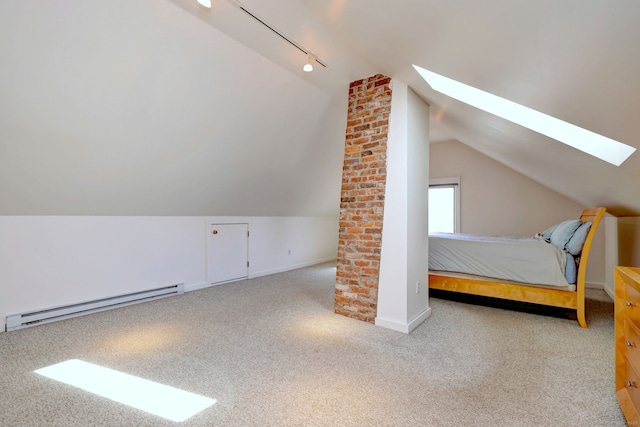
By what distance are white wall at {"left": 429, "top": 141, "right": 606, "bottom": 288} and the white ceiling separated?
1904 mm

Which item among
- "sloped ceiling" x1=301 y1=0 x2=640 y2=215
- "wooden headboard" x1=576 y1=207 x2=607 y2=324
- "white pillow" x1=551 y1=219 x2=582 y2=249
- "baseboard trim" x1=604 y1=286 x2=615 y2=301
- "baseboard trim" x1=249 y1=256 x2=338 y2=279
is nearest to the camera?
"sloped ceiling" x1=301 y1=0 x2=640 y2=215

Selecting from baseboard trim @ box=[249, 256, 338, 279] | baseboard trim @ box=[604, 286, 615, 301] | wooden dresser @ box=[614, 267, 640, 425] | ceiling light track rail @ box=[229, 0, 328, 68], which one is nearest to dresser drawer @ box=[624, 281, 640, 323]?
wooden dresser @ box=[614, 267, 640, 425]

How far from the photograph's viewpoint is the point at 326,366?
1.99 m

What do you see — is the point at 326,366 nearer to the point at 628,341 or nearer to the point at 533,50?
the point at 628,341

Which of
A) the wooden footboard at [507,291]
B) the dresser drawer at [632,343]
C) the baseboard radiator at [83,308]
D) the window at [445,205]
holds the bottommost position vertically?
the baseboard radiator at [83,308]

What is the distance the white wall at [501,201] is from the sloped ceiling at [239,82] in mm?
1000

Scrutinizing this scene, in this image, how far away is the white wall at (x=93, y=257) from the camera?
8.61ft

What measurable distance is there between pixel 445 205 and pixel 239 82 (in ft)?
14.5

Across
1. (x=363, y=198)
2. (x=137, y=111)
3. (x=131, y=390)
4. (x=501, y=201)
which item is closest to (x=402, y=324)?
(x=363, y=198)

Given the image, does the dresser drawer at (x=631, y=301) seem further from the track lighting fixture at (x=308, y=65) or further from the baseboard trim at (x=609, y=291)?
the baseboard trim at (x=609, y=291)

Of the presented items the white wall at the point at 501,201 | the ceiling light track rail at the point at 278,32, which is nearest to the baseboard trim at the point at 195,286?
the ceiling light track rail at the point at 278,32

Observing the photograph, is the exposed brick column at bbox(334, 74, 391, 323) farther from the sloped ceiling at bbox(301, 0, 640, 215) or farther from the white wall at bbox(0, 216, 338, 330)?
the white wall at bbox(0, 216, 338, 330)

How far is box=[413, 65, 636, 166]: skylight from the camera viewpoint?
1.92 m

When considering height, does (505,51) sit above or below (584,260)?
above
